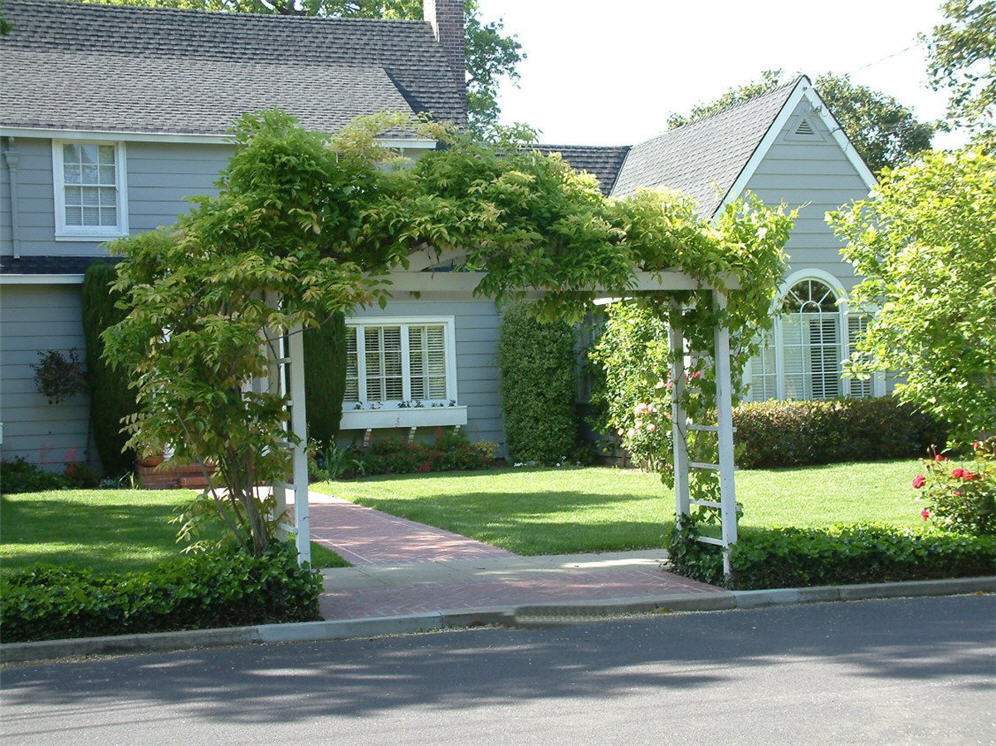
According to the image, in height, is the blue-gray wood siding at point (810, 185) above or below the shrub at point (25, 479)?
above

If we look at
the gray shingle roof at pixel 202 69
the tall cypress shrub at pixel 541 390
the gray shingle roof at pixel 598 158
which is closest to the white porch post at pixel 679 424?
the tall cypress shrub at pixel 541 390

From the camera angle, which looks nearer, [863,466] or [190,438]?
[190,438]

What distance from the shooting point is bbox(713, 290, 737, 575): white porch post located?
966 cm

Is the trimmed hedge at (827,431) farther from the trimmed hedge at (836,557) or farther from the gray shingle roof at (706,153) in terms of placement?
the trimmed hedge at (836,557)

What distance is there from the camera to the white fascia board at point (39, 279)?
18.3m

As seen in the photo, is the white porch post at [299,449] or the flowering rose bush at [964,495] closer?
the white porch post at [299,449]

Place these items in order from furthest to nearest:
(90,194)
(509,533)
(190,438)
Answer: (90,194) → (509,533) → (190,438)

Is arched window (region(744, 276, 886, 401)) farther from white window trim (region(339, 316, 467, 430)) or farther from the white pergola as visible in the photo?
the white pergola

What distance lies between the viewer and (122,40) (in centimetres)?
2266

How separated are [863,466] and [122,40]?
16.2 m

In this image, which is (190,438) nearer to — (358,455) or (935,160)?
(935,160)

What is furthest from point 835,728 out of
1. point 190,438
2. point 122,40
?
point 122,40

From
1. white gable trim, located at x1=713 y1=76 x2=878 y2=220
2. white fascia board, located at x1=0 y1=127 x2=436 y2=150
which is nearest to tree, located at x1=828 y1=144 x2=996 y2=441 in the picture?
white gable trim, located at x1=713 y1=76 x2=878 y2=220

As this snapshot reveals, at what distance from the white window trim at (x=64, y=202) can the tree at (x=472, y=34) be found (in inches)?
720
